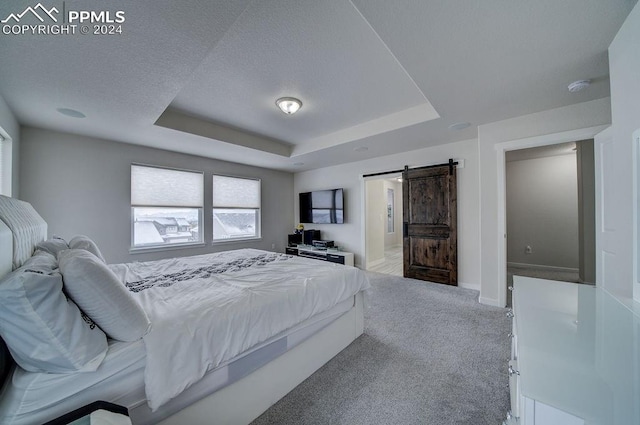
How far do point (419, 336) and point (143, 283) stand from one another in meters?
2.61

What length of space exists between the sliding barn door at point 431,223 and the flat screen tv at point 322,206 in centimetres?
155

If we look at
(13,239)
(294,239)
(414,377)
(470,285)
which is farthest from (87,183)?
(470,285)

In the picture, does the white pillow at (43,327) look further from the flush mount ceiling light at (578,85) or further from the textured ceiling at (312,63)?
the flush mount ceiling light at (578,85)

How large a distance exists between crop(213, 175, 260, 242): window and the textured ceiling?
5.87 ft

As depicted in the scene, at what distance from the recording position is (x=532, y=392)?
24.5 inches

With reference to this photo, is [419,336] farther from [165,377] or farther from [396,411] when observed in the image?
[165,377]

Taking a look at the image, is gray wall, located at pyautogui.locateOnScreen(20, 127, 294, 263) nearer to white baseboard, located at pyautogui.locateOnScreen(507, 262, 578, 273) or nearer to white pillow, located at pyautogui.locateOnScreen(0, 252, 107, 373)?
white pillow, located at pyautogui.locateOnScreen(0, 252, 107, 373)

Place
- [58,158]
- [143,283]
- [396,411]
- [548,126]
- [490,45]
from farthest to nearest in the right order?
[58,158]
[548,126]
[143,283]
[490,45]
[396,411]

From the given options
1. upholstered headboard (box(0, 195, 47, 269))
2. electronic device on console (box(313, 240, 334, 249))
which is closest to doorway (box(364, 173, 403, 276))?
electronic device on console (box(313, 240, 334, 249))

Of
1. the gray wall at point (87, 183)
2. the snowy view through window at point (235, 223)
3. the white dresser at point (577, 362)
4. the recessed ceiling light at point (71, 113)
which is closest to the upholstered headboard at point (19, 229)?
the recessed ceiling light at point (71, 113)

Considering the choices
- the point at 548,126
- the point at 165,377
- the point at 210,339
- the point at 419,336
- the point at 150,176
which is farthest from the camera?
the point at 150,176

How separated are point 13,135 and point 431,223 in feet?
19.7

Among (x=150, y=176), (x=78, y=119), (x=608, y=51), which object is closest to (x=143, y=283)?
(x=78, y=119)

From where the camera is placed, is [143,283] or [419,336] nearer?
[143,283]
